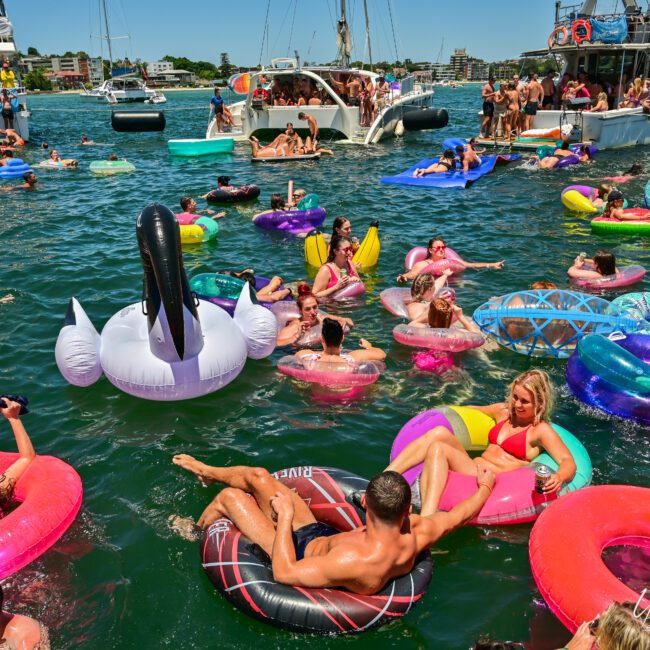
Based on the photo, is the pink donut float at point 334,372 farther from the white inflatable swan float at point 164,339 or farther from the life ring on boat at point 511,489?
the life ring on boat at point 511,489

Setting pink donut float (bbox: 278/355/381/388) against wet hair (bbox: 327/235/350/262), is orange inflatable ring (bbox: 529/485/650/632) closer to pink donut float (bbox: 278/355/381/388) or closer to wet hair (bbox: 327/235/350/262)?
pink donut float (bbox: 278/355/381/388)

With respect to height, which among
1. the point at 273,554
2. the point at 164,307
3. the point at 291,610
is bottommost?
the point at 291,610

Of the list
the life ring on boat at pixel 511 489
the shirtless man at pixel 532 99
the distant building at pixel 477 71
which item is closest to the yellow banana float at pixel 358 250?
the life ring on boat at pixel 511 489

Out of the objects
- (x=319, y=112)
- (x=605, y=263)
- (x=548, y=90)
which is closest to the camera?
(x=605, y=263)

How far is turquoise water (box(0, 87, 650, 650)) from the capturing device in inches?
172

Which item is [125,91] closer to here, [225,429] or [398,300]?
[398,300]

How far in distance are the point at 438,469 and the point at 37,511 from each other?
311 cm

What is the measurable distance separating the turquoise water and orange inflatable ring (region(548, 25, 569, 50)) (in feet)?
37.2

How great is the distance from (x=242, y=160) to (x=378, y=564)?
2101 centimetres

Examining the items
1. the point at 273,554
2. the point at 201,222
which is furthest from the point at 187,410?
the point at 201,222

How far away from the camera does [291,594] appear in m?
3.97

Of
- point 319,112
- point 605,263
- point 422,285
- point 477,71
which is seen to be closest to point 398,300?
point 422,285

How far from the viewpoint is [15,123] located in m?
28.9

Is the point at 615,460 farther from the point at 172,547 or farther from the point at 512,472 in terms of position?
the point at 172,547
